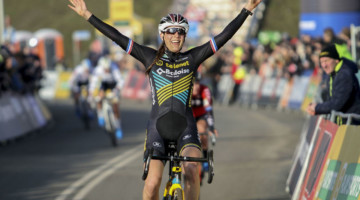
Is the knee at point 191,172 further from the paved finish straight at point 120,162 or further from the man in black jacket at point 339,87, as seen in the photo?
the paved finish straight at point 120,162

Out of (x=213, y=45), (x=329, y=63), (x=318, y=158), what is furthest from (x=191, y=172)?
(x=329, y=63)

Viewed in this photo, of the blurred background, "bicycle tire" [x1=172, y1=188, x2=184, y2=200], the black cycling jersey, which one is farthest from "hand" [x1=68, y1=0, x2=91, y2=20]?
the blurred background

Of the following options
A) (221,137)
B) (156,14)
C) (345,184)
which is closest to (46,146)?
(221,137)

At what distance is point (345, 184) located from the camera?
296 inches

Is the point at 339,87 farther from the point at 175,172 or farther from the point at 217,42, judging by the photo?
the point at 175,172

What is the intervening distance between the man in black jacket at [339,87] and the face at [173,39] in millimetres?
2855

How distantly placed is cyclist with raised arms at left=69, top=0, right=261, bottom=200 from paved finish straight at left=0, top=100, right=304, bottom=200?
11.9ft

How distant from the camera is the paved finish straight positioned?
37.7ft

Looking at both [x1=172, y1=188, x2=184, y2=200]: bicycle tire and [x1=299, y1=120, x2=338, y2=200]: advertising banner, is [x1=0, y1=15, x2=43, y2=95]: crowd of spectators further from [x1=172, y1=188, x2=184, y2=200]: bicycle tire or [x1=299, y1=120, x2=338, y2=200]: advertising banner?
[x1=172, y1=188, x2=184, y2=200]: bicycle tire

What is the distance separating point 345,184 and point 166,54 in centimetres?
208

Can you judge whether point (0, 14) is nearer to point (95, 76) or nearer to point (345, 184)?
point (95, 76)

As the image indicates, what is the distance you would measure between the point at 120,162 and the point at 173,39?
807 centimetres

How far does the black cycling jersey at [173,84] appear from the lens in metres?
7.26

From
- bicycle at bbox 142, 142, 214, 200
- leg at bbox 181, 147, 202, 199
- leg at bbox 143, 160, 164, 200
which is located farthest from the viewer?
leg at bbox 181, 147, 202, 199
